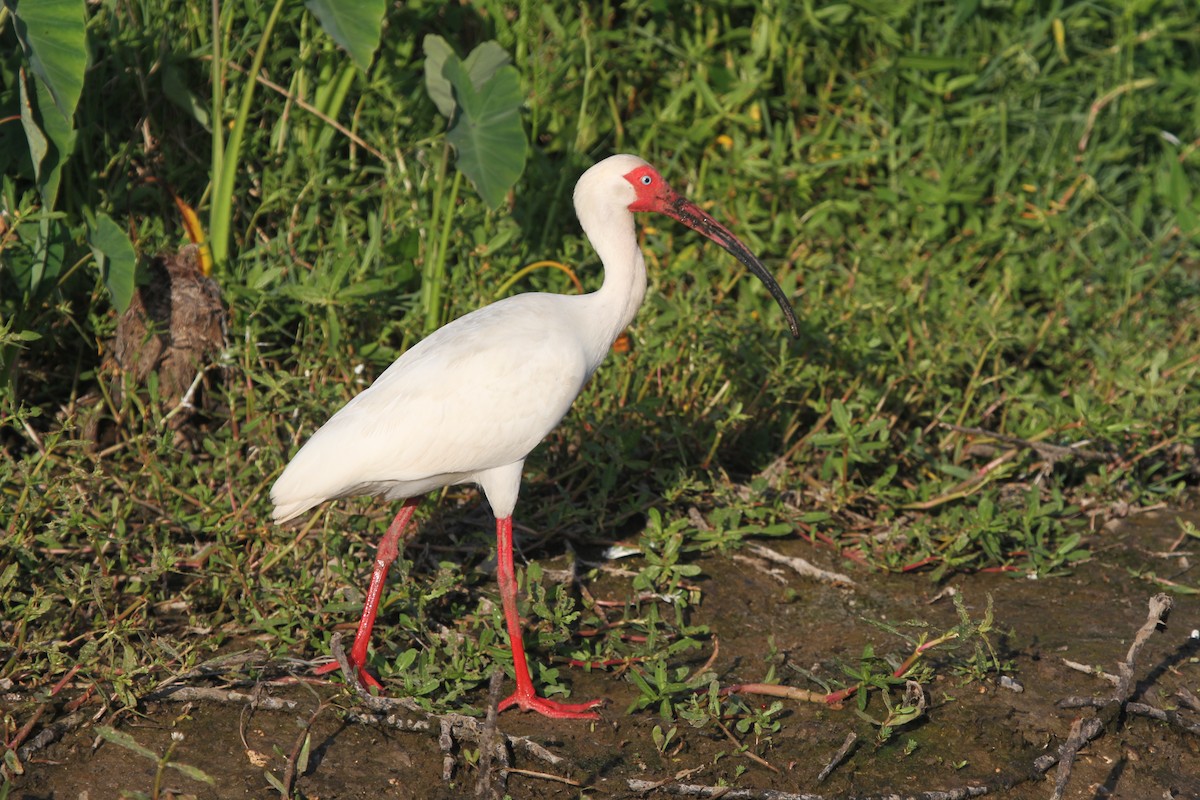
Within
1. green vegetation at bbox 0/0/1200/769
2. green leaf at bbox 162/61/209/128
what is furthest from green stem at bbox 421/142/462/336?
green leaf at bbox 162/61/209/128

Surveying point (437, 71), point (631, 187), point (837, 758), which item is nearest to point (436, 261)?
point (437, 71)

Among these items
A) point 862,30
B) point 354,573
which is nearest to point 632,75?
point 862,30

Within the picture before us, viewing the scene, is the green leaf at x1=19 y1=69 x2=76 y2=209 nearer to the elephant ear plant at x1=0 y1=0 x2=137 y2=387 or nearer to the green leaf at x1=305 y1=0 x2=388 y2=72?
the elephant ear plant at x1=0 y1=0 x2=137 y2=387

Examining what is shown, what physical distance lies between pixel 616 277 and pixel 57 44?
196 cm

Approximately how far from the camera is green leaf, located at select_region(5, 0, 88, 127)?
13.6ft

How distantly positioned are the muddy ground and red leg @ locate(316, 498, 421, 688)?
4.4 inches

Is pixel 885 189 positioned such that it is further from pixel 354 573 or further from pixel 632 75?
pixel 354 573

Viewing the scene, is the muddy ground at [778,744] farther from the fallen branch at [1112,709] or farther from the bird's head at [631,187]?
the bird's head at [631,187]

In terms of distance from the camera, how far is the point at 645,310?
528cm

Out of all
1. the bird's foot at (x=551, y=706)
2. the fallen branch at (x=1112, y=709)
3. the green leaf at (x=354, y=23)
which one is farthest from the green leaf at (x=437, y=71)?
the fallen branch at (x=1112, y=709)

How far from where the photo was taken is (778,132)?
636cm

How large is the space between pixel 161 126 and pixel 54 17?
137cm

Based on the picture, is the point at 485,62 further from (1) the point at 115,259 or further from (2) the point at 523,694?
(2) the point at 523,694

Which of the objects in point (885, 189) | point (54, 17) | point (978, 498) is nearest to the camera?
point (54, 17)
